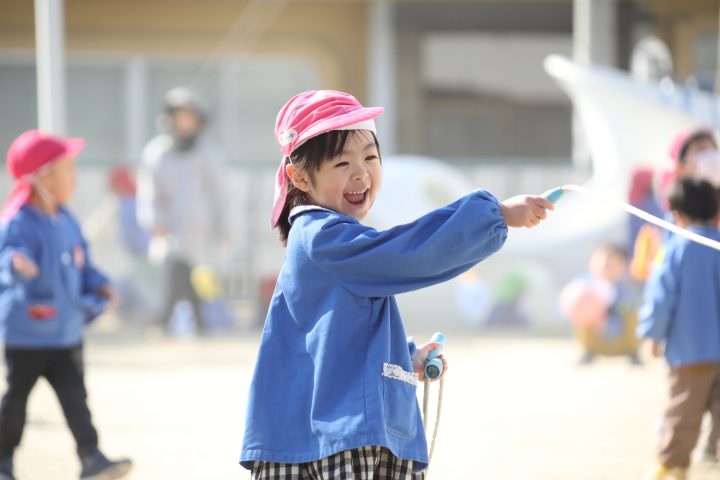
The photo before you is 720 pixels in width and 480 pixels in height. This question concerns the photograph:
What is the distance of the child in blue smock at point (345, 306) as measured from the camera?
2816 millimetres

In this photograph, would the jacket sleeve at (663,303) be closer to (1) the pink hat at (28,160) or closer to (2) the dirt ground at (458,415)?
(2) the dirt ground at (458,415)

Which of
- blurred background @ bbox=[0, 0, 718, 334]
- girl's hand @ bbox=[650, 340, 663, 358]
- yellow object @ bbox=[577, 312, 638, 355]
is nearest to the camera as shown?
girl's hand @ bbox=[650, 340, 663, 358]

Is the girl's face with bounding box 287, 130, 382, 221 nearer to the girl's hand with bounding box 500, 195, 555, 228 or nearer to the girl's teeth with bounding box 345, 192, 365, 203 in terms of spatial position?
the girl's teeth with bounding box 345, 192, 365, 203

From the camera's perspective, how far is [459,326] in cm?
1170

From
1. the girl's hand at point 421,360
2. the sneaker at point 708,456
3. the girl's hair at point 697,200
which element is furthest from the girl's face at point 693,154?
the girl's hand at point 421,360

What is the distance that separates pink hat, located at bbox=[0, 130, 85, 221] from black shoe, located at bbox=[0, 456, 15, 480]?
38.7 inches

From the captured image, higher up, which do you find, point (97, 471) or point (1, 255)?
point (1, 255)

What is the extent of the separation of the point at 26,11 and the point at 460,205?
1527 cm

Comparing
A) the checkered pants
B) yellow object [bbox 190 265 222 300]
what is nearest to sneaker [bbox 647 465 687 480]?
the checkered pants

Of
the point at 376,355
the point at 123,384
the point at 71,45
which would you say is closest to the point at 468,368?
the point at 123,384

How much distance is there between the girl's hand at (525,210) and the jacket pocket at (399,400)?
1.44ft

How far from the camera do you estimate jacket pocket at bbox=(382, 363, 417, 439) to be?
2.89 meters

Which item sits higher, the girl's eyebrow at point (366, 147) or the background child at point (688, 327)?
the girl's eyebrow at point (366, 147)

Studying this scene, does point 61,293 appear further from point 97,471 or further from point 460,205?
point 460,205
